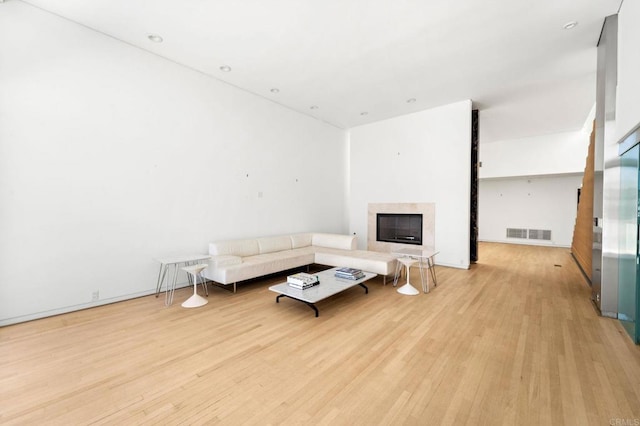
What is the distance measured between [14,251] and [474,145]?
25.7 feet

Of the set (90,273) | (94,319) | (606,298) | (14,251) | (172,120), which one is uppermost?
(172,120)

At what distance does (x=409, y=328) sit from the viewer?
2.88 m

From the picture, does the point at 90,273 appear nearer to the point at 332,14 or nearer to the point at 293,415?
the point at 293,415

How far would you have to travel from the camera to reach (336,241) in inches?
224

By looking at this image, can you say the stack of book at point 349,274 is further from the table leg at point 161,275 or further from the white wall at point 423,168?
the white wall at point 423,168

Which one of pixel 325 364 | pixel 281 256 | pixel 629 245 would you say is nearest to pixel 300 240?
pixel 281 256

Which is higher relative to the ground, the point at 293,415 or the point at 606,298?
the point at 606,298

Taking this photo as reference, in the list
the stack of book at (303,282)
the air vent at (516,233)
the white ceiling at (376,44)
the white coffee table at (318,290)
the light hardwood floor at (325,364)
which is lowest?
the light hardwood floor at (325,364)

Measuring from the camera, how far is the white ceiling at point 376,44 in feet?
9.99

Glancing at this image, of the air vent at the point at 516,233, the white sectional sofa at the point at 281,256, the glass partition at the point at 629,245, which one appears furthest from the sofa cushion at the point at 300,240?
the air vent at the point at 516,233

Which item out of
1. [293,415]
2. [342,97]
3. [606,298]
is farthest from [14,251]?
[606,298]

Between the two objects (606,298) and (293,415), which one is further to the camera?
(606,298)

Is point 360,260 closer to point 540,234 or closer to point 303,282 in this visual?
point 303,282

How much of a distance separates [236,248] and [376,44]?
3.80 metres
